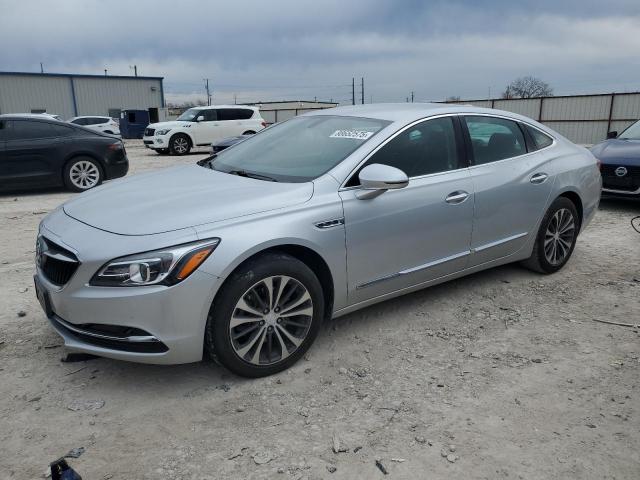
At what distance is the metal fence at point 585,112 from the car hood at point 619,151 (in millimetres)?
15181

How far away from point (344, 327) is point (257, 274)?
1151 millimetres

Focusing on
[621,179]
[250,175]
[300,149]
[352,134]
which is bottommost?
[621,179]

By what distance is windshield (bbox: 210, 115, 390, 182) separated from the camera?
3.55 metres

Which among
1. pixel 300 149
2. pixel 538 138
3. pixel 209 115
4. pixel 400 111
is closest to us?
pixel 300 149

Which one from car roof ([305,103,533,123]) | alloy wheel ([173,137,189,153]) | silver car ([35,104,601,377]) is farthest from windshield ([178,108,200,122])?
car roof ([305,103,533,123])

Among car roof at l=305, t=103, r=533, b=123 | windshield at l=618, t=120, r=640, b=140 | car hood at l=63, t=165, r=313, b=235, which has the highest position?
car roof at l=305, t=103, r=533, b=123

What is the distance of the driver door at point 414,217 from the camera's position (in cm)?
339

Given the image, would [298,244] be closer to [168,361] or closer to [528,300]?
[168,361]

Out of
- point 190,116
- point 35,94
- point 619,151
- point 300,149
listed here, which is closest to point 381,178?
point 300,149

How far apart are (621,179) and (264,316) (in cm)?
661

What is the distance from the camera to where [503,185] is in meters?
4.21

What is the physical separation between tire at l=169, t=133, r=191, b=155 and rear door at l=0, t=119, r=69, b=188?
895 centimetres

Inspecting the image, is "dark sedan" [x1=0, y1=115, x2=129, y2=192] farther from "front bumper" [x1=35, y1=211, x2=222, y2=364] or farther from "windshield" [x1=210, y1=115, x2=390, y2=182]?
"front bumper" [x1=35, y1=211, x2=222, y2=364]

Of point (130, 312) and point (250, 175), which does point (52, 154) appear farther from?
point (130, 312)
